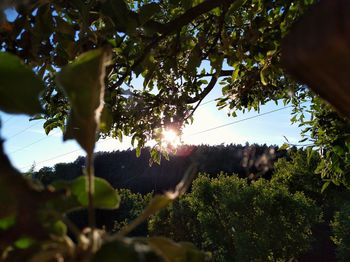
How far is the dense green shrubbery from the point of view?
38.8 feet

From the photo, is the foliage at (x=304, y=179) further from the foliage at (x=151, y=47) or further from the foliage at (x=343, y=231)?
the foliage at (x=151, y=47)

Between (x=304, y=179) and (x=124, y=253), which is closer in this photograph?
(x=124, y=253)

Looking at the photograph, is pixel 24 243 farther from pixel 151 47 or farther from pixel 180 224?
pixel 180 224

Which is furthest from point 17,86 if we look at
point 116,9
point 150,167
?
point 150,167

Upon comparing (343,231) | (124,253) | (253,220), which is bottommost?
(343,231)

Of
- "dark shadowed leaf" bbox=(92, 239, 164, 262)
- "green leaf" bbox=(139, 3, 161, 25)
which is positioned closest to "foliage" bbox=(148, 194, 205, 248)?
"green leaf" bbox=(139, 3, 161, 25)

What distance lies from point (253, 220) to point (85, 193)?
1238 centimetres

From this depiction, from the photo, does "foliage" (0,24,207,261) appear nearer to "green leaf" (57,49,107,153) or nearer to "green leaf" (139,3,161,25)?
"green leaf" (57,49,107,153)

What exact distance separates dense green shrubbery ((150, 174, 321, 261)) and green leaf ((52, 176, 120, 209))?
11.8 meters

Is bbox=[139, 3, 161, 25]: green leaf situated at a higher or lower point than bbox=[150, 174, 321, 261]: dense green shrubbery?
higher

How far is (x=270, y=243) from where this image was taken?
11.8 meters

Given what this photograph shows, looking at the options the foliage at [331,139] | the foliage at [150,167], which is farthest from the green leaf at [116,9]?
the foliage at [150,167]

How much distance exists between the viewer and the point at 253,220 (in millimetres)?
12375

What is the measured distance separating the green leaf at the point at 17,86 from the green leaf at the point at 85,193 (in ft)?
0.28
